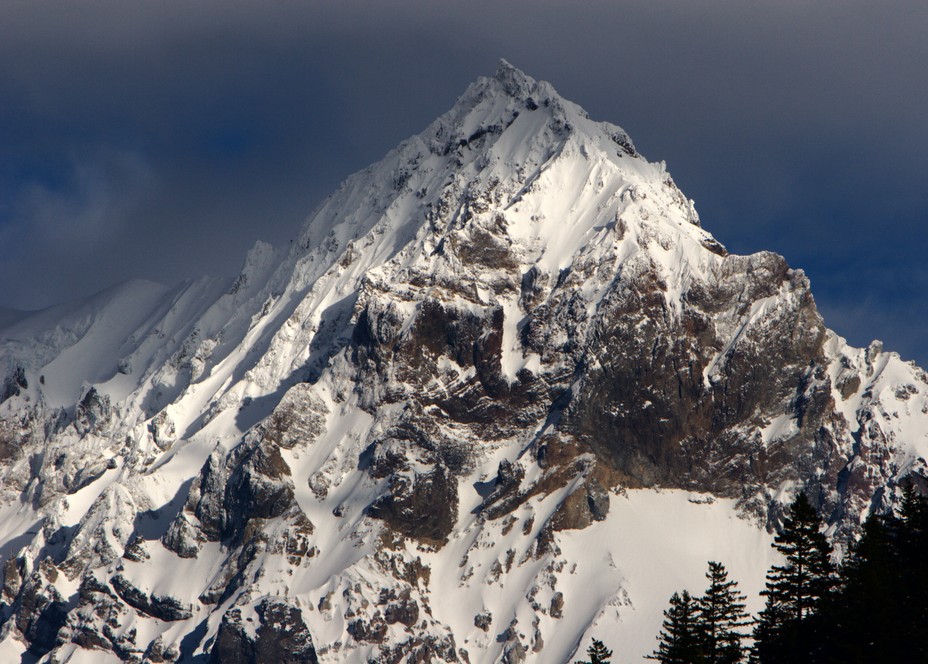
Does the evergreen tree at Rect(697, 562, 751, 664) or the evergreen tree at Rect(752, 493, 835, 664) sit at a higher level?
the evergreen tree at Rect(752, 493, 835, 664)

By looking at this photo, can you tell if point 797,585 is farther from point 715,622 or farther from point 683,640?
point 683,640

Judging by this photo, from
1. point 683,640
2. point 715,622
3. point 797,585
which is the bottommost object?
point 683,640

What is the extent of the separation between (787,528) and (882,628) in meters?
20.7

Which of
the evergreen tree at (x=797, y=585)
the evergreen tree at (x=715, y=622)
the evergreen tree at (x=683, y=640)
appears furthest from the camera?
the evergreen tree at (x=715, y=622)

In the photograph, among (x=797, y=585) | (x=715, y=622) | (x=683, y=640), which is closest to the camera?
(x=683, y=640)

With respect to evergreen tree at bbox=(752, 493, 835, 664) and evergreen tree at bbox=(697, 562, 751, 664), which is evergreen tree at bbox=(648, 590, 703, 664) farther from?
evergreen tree at bbox=(752, 493, 835, 664)

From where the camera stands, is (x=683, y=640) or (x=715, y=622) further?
(x=715, y=622)

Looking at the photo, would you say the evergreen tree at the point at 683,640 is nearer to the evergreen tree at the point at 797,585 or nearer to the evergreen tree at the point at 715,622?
the evergreen tree at the point at 715,622

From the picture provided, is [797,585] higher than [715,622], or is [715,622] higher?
[797,585]

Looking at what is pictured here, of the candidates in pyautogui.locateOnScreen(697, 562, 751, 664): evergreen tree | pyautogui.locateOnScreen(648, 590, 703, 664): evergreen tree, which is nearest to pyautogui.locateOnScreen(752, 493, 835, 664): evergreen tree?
pyautogui.locateOnScreen(697, 562, 751, 664): evergreen tree

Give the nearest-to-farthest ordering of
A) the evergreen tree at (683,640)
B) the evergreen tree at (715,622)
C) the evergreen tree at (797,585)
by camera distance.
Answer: the evergreen tree at (683,640) → the evergreen tree at (797,585) → the evergreen tree at (715,622)

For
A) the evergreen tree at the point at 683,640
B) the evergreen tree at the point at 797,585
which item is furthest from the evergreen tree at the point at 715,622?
the evergreen tree at the point at 797,585

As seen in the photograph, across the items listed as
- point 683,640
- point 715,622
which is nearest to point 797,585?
point 715,622

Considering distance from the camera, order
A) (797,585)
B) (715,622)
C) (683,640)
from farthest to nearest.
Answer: (715,622) < (797,585) < (683,640)
